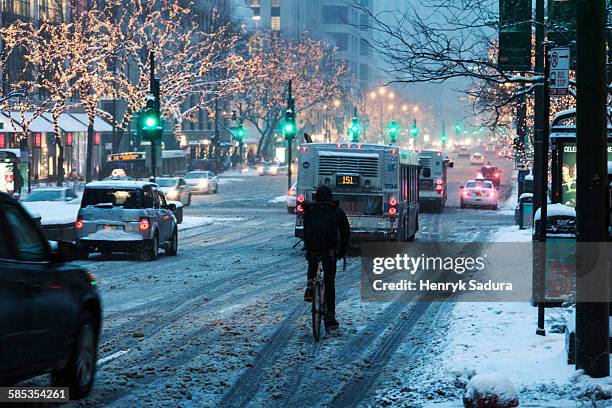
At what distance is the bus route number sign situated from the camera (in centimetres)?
2855

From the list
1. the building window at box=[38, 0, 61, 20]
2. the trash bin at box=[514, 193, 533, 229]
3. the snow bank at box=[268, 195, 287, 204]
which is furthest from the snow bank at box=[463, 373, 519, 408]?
the building window at box=[38, 0, 61, 20]

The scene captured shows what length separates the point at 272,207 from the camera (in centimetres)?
5588

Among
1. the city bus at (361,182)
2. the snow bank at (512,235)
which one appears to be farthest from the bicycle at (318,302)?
the snow bank at (512,235)

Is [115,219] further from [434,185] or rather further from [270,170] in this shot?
[270,170]

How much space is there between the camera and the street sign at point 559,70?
42.1 ft

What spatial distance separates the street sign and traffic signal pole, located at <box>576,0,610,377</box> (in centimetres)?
233

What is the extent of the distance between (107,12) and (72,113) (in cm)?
1102

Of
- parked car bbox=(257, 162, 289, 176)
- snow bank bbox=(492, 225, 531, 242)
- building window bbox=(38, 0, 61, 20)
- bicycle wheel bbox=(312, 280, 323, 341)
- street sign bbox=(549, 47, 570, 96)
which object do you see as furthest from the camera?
parked car bbox=(257, 162, 289, 176)

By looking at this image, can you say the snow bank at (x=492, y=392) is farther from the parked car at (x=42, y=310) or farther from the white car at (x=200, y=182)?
the white car at (x=200, y=182)

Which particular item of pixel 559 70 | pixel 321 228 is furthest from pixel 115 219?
pixel 559 70

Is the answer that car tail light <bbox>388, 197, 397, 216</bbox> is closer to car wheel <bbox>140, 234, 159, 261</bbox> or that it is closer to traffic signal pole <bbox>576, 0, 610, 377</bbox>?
car wheel <bbox>140, 234, 159, 261</bbox>

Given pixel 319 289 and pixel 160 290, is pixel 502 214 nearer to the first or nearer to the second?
pixel 160 290

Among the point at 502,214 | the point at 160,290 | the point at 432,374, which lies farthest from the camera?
the point at 502,214

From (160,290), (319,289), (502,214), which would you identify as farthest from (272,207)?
(319,289)
